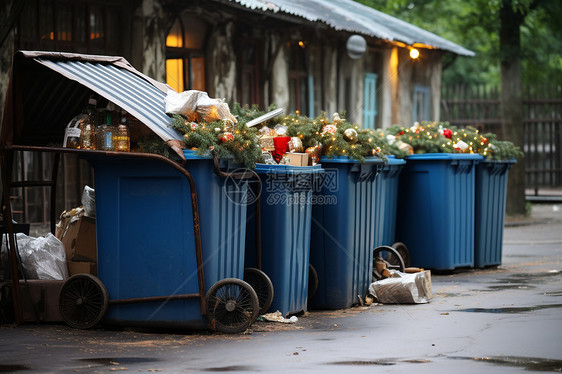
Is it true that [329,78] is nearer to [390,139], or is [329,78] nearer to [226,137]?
[390,139]

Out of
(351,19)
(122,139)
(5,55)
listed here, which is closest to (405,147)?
(5,55)

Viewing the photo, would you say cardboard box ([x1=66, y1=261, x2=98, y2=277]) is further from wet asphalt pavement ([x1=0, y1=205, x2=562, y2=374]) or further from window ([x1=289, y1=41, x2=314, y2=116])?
window ([x1=289, y1=41, x2=314, y2=116])

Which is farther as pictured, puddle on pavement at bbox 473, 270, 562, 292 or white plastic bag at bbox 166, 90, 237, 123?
puddle on pavement at bbox 473, 270, 562, 292

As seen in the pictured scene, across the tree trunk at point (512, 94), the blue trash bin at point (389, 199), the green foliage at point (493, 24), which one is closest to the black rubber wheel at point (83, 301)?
the blue trash bin at point (389, 199)

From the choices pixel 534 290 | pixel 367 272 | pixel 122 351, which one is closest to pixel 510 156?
pixel 534 290

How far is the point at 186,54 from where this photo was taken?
1473cm

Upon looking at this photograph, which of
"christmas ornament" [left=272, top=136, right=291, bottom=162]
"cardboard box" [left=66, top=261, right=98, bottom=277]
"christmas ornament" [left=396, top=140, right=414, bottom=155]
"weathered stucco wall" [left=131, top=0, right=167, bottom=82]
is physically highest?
"weathered stucco wall" [left=131, top=0, right=167, bottom=82]

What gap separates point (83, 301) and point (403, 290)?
3.06 m

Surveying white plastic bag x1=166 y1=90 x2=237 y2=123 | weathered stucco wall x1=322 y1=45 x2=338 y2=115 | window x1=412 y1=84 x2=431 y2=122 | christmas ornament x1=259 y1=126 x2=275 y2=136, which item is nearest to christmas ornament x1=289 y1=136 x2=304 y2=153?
christmas ornament x1=259 y1=126 x2=275 y2=136

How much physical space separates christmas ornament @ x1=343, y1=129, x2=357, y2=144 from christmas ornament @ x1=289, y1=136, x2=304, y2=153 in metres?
0.56

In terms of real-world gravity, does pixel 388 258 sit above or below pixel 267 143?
below

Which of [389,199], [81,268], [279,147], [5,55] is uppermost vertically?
[5,55]

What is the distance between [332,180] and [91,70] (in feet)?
A: 7.62

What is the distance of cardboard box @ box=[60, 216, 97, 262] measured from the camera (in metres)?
8.23
